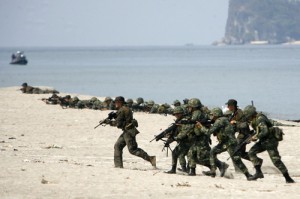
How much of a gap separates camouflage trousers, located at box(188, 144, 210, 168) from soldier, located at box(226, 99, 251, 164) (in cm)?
79

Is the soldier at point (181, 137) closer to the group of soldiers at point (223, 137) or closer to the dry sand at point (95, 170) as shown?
the group of soldiers at point (223, 137)

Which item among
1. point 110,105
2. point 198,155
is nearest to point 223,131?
point 198,155

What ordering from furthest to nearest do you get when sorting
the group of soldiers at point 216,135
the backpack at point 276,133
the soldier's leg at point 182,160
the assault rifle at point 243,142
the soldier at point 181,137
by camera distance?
the soldier's leg at point 182,160
the soldier at point 181,137
the assault rifle at point 243,142
the group of soldiers at point 216,135
the backpack at point 276,133

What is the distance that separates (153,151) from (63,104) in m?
18.4

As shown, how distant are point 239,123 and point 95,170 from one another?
11.4 ft

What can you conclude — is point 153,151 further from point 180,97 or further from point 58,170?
A: point 180,97

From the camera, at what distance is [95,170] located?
62.6ft

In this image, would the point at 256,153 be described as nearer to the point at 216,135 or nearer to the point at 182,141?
the point at 216,135

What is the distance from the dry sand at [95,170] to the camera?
16297mm

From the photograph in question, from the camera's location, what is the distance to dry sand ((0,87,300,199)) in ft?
53.5

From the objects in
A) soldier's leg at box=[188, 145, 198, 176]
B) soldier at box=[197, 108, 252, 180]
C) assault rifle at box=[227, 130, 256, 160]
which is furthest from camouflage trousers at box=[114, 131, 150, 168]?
assault rifle at box=[227, 130, 256, 160]

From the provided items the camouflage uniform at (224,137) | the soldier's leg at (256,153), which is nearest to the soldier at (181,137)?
the camouflage uniform at (224,137)

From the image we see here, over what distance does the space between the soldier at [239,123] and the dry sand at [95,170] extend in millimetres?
749

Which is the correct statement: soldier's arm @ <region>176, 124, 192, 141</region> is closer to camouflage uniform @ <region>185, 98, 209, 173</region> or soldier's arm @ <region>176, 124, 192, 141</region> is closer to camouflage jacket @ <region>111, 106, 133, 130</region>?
camouflage uniform @ <region>185, 98, 209, 173</region>
